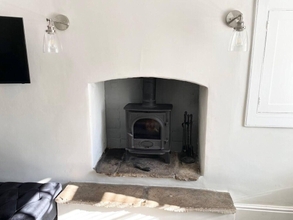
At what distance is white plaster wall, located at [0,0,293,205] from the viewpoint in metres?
1.72

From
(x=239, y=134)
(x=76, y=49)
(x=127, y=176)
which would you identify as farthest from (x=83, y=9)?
(x=239, y=134)

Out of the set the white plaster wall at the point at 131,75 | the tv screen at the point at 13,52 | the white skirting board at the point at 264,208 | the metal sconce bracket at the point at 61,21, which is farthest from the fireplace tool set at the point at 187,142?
the tv screen at the point at 13,52

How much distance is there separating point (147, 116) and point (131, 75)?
405mm

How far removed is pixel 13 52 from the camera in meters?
1.80

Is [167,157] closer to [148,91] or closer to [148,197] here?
[148,197]

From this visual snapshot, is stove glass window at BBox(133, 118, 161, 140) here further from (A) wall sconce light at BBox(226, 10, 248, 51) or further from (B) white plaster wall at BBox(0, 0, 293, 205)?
(A) wall sconce light at BBox(226, 10, 248, 51)

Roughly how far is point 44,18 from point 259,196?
2.31m

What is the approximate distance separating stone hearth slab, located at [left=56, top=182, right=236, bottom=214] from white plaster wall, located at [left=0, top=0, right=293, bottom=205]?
85 millimetres

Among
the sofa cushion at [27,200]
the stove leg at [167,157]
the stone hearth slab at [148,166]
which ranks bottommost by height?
the sofa cushion at [27,200]

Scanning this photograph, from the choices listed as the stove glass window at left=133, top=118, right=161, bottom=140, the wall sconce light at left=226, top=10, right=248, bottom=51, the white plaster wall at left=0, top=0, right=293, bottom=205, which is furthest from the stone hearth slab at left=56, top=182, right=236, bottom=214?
the wall sconce light at left=226, top=10, right=248, bottom=51

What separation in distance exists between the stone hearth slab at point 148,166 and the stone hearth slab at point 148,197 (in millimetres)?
121

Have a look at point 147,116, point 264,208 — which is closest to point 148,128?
point 147,116

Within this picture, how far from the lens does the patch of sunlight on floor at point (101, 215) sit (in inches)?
72.1

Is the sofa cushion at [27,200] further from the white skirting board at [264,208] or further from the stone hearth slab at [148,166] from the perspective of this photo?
the white skirting board at [264,208]
